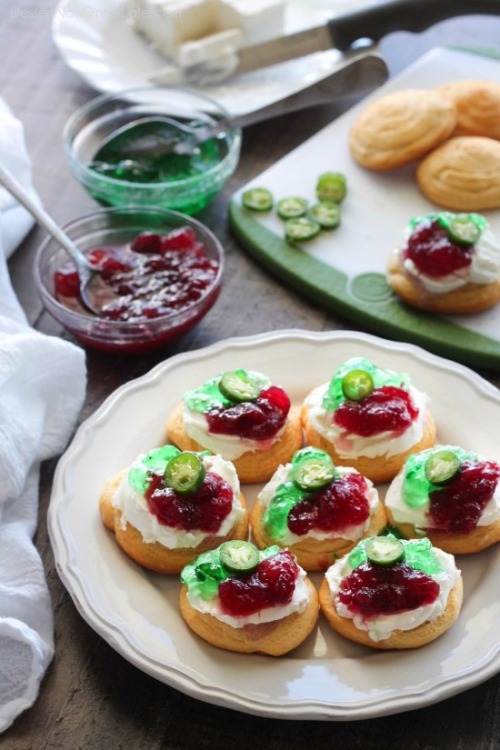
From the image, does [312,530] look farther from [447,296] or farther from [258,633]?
[447,296]

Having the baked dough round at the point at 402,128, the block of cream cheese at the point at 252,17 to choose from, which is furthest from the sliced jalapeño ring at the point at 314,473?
the block of cream cheese at the point at 252,17

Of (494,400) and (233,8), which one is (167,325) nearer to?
(494,400)

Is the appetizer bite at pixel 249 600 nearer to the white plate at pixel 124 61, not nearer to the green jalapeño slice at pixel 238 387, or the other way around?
the green jalapeño slice at pixel 238 387

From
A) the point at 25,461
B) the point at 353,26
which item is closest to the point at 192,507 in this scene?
the point at 25,461

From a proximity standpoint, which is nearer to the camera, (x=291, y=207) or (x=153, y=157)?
(x=291, y=207)

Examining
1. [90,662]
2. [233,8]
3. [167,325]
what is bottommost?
[90,662]

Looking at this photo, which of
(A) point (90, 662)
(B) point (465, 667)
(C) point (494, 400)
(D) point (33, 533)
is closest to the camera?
(B) point (465, 667)

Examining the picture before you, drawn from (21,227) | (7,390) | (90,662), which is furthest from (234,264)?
(90,662)

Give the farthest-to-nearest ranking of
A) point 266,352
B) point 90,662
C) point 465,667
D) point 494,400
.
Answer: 1. point 266,352
2. point 494,400
3. point 90,662
4. point 465,667
